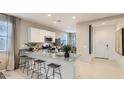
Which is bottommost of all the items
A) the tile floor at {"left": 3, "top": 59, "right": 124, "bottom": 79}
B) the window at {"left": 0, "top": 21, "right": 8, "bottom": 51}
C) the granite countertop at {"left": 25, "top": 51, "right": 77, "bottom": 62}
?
the tile floor at {"left": 3, "top": 59, "right": 124, "bottom": 79}

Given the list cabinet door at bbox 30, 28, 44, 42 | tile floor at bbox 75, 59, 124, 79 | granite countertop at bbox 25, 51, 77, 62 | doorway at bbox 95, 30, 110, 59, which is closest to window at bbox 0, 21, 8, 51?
granite countertop at bbox 25, 51, 77, 62

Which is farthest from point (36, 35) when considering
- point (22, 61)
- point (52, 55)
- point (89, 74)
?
point (89, 74)

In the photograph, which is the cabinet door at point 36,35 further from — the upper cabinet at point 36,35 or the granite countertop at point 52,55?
the granite countertop at point 52,55

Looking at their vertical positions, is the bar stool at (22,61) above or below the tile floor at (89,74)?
above

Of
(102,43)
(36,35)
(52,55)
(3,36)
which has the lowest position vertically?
(52,55)

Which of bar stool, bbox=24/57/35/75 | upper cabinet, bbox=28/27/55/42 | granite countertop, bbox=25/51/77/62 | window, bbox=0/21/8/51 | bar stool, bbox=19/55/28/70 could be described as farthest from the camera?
upper cabinet, bbox=28/27/55/42

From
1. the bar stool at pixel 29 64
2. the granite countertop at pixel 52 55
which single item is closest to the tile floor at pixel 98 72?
the granite countertop at pixel 52 55

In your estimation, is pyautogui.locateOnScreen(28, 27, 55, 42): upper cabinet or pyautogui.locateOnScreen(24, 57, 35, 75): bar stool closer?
pyautogui.locateOnScreen(24, 57, 35, 75): bar stool

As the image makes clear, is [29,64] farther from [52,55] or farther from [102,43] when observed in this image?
[102,43]

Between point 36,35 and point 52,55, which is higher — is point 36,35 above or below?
above

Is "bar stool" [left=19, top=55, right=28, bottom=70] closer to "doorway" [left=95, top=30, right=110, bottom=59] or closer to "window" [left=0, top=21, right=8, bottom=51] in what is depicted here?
"window" [left=0, top=21, right=8, bottom=51]

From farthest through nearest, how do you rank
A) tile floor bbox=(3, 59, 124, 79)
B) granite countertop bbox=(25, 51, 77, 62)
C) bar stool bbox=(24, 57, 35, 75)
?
bar stool bbox=(24, 57, 35, 75)
tile floor bbox=(3, 59, 124, 79)
granite countertop bbox=(25, 51, 77, 62)
